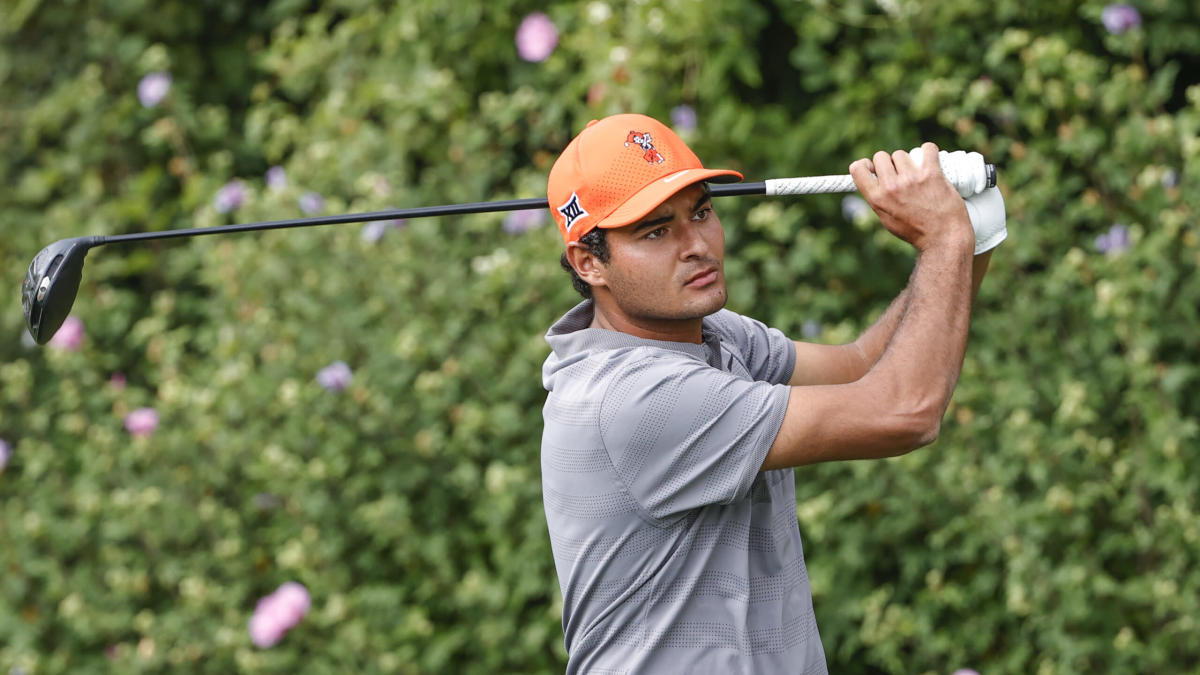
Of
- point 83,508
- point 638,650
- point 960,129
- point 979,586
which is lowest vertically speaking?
point 83,508

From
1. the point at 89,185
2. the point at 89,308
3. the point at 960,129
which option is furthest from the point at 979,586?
the point at 89,185

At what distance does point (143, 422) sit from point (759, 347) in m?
2.51

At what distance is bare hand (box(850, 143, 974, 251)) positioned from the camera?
87.1 inches

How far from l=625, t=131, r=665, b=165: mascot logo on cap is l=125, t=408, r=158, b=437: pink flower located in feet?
8.78

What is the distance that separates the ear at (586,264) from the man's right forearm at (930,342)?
492 mm

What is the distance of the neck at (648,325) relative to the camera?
7.69 ft

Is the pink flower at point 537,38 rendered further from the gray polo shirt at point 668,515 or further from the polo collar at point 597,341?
the gray polo shirt at point 668,515

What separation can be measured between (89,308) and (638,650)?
11.6 feet

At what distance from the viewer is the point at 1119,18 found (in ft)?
12.4

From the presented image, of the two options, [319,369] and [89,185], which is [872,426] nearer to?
[319,369]

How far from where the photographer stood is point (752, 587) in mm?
2283

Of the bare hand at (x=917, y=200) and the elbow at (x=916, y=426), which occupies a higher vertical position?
the bare hand at (x=917, y=200)

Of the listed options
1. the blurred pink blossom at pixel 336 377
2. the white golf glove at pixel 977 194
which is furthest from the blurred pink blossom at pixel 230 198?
the white golf glove at pixel 977 194

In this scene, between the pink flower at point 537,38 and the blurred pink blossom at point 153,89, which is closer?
the pink flower at point 537,38
